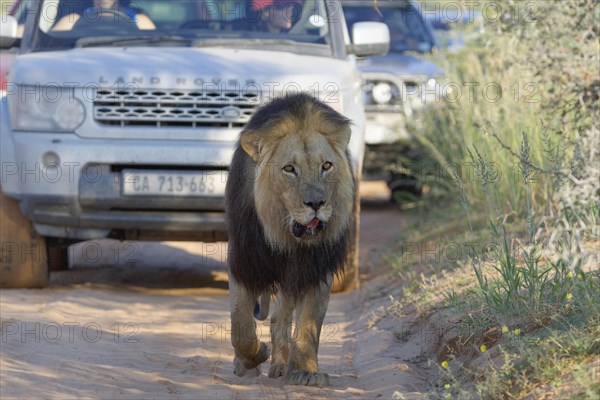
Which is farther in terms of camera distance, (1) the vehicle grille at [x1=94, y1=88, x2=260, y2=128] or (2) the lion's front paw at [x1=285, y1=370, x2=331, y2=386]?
(1) the vehicle grille at [x1=94, y1=88, x2=260, y2=128]

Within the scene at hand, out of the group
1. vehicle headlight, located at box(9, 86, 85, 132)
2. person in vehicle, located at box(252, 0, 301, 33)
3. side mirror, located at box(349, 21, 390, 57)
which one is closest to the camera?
vehicle headlight, located at box(9, 86, 85, 132)

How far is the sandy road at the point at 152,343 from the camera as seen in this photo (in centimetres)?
545

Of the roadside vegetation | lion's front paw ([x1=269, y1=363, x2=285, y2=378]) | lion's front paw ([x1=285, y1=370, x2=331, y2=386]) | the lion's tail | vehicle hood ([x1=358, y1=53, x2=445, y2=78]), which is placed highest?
vehicle hood ([x1=358, y1=53, x2=445, y2=78])

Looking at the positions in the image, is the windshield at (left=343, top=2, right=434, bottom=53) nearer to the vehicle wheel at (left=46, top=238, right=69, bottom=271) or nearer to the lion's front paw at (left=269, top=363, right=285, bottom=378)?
the vehicle wheel at (left=46, top=238, right=69, bottom=271)

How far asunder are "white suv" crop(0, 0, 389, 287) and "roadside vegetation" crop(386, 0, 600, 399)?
1268 mm

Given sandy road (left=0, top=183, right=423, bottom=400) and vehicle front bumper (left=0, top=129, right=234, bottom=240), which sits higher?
vehicle front bumper (left=0, top=129, right=234, bottom=240)

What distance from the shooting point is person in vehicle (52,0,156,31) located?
8883 mm

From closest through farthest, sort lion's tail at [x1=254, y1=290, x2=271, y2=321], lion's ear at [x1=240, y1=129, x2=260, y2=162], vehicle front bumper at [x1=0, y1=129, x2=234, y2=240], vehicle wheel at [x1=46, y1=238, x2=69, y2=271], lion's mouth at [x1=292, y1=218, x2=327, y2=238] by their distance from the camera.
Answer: lion's mouth at [x1=292, y1=218, x2=327, y2=238], lion's ear at [x1=240, y1=129, x2=260, y2=162], lion's tail at [x1=254, y1=290, x2=271, y2=321], vehicle front bumper at [x1=0, y1=129, x2=234, y2=240], vehicle wheel at [x1=46, y1=238, x2=69, y2=271]

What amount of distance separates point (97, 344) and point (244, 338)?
3.87ft

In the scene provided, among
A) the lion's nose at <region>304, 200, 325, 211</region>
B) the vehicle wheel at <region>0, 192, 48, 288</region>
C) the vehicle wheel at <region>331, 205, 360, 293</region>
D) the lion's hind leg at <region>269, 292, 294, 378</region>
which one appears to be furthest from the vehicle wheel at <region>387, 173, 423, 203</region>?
the lion's nose at <region>304, 200, 325, 211</region>

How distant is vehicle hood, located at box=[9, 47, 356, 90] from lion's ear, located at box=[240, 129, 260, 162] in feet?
7.58

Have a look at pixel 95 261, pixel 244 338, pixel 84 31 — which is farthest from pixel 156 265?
pixel 244 338

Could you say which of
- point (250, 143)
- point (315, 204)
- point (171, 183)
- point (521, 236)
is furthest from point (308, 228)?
point (521, 236)

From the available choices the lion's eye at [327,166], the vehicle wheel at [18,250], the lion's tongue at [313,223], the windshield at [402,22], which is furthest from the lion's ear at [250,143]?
the windshield at [402,22]
